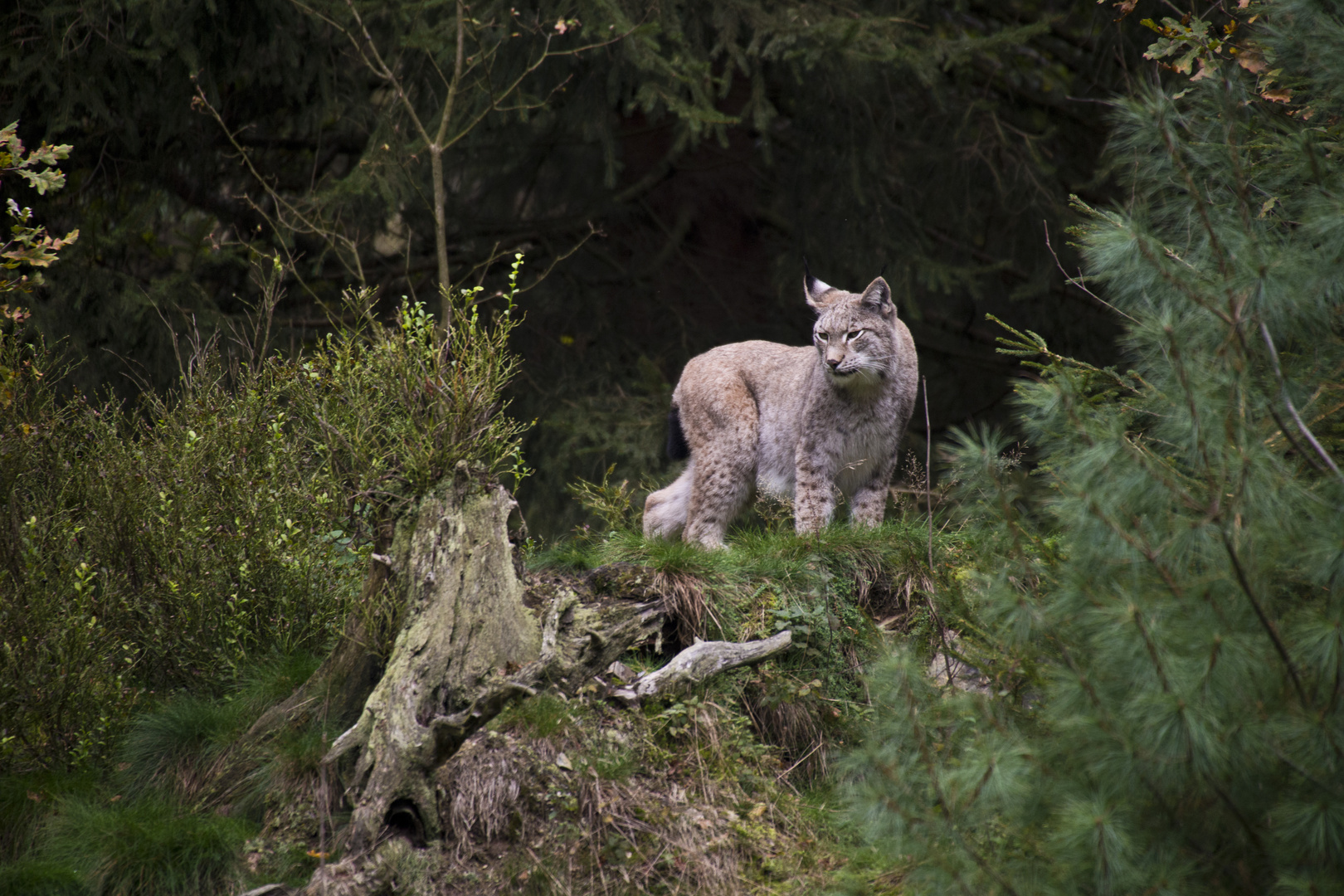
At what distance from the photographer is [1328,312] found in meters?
2.82

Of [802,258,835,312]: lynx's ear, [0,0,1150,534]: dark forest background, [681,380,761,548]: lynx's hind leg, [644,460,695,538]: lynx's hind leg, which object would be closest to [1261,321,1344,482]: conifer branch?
[802,258,835,312]: lynx's ear

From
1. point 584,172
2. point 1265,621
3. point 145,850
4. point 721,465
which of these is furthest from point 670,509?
point 584,172

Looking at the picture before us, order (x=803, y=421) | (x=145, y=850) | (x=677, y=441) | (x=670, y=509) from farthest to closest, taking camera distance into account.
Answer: (x=677, y=441)
(x=670, y=509)
(x=803, y=421)
(x=145, y=850)

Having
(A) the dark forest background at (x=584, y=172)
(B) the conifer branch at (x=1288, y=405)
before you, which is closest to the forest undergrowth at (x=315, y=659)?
(B) the conifer branch at (x=1288, y=405)

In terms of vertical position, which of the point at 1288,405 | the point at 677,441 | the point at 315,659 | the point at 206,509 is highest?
the point at 1288,405

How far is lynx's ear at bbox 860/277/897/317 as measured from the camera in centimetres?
618

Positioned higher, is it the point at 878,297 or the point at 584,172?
the point at 878,297

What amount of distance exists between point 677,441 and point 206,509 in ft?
10.5

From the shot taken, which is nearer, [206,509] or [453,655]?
[453,655]

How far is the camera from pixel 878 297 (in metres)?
6.24

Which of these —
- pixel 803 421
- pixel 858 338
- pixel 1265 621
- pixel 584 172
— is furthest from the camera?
pixel 584 172

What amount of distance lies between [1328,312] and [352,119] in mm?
8160

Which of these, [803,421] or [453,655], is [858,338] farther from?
[453,655]

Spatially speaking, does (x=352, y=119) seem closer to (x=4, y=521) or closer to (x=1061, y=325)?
(x=4, y=521)
